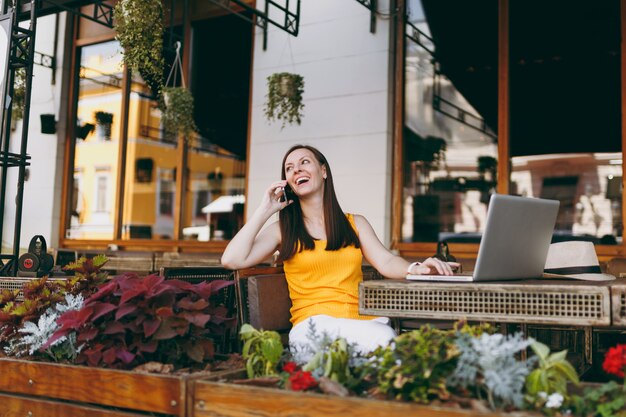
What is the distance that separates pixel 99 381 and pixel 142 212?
5563 millimetres

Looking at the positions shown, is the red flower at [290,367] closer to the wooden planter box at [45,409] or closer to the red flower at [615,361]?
the wooden planter box at [45,409]

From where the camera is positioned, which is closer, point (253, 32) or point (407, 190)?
point (407, 190)

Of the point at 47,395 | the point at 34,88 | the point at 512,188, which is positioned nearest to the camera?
the point at 47,395

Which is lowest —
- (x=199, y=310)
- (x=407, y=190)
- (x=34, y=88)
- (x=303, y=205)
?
(x=199, y=310)

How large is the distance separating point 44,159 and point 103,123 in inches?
32.8

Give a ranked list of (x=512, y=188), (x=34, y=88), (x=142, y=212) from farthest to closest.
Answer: (x=34, y=88) → (x=142, y=212) → (x=512, y=188)

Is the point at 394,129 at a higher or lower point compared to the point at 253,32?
lower

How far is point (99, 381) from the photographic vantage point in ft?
6.37

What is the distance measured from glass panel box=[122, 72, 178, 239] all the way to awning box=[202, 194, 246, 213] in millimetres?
439

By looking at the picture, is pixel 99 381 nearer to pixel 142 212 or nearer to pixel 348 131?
pixel 348 131

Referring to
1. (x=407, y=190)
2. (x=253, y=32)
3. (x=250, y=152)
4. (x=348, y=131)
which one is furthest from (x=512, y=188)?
(x=253, y=32)

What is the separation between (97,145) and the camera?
7.62m

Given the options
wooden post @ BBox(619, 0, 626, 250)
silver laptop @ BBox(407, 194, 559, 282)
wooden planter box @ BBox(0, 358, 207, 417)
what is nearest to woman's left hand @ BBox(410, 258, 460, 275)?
silver laptop @ BBox(407, 194, 559, 282)

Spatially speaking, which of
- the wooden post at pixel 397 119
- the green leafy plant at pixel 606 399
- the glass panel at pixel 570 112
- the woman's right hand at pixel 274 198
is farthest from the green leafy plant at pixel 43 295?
the glass panel at pixel 570 112
